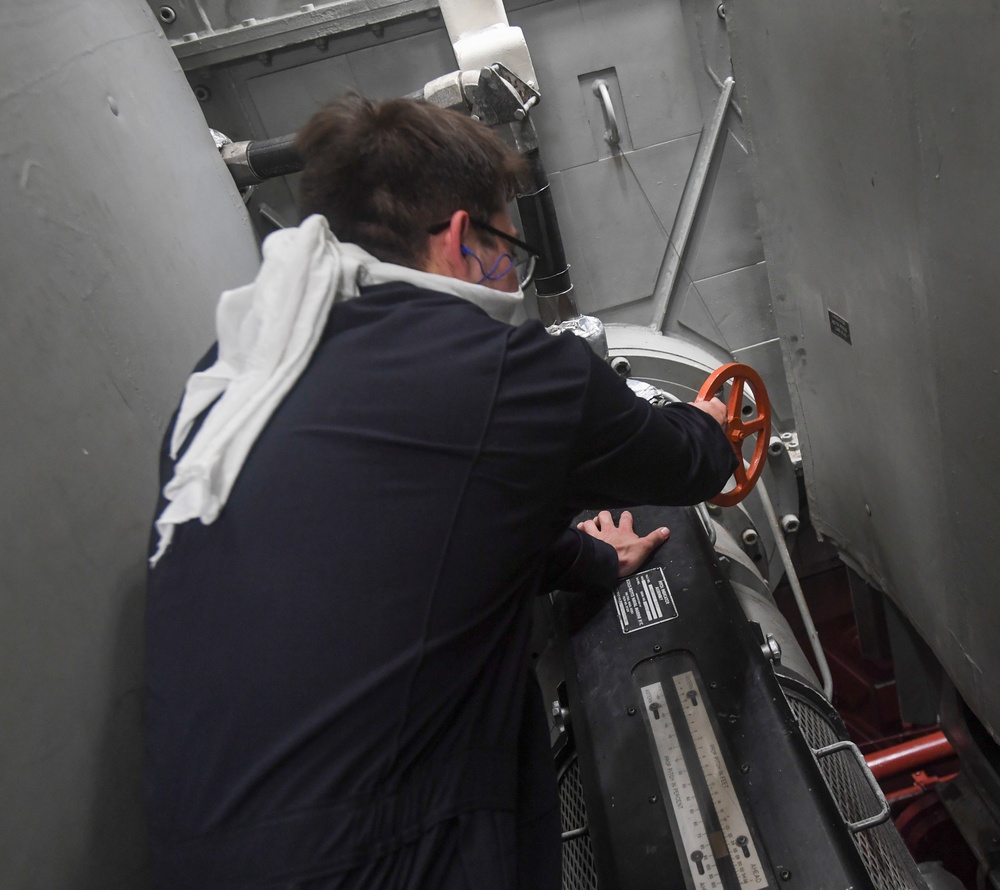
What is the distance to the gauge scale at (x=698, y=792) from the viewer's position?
0.91 metres

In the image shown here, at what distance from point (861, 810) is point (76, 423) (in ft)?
4.40

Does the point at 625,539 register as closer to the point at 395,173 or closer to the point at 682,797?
the point at 682,797

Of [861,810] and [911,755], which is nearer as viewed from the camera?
[861,810]

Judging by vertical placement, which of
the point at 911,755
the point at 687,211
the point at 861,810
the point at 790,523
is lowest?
the point at 911,755

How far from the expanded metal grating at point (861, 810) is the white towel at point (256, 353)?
0.91 meters

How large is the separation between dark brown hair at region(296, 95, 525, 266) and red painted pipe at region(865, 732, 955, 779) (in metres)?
1.53

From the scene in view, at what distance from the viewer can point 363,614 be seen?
70 centimetres

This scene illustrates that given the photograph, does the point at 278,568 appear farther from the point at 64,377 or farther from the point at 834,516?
the point at 834,516

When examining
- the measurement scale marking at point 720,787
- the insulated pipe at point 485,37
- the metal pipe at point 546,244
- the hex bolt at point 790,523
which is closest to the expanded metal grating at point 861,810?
the measurement scale marking at point 720,787

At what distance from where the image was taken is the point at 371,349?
745 mm

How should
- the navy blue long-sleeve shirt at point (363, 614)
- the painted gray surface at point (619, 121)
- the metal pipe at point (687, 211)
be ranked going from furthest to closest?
the metal pipe at point (687, 211) < the painted gray surface at point (619, 121) < the navy blue long-sleeve shirt at point (363, 614)

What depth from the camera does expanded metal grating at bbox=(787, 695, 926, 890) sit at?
3.34ft

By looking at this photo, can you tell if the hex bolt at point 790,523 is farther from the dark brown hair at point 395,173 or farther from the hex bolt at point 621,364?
the dark brown hair at point 395,173

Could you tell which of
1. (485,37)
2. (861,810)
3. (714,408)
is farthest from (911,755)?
(485,37)
